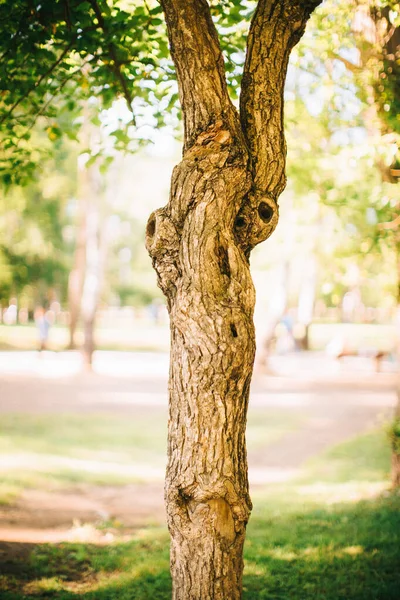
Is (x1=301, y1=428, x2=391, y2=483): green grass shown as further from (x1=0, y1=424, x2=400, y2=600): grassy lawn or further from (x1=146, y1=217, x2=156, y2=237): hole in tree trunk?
(x1=146, y1=217, x2=156, y2=237): hole in tree trunk

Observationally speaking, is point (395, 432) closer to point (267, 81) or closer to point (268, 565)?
point (268, 565)

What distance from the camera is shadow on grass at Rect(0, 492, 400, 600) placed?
4.95m

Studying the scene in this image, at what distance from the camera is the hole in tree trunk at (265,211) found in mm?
3889

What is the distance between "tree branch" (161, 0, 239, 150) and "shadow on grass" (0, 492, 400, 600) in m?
3.69

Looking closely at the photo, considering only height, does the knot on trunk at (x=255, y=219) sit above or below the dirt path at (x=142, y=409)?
above

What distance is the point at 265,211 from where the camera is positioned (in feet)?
12.8

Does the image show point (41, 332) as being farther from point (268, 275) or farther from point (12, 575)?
point (12, 575)

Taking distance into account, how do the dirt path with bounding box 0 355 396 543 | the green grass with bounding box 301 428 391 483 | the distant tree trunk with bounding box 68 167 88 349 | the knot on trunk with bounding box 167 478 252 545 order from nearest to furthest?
1. the knot on trunk with bounding box 167 478 252 545
2. the dirt path with bounding box 0 355 396 543
3. the green grass with bounding box 301 428 391 483
4. the distant tree trunk with bounding box 68 167 88 349

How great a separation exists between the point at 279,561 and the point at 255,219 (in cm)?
352

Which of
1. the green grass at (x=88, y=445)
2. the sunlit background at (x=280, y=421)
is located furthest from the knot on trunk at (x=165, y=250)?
the green grass at (x=88, y=445)

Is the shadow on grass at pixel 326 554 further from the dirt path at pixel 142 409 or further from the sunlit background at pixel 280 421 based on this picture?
the dirt path at pixel 142 409

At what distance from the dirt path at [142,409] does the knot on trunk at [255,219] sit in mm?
4176

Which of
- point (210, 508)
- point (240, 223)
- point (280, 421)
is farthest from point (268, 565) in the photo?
point (280, 421)

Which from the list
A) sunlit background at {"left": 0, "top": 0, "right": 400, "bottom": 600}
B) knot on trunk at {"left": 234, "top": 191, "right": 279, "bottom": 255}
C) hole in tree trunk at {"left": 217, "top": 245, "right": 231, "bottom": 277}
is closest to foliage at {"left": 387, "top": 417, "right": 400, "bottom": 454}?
sunlit background at {"left": 0, "top": 0, "right": 400, "bottom": 600}
